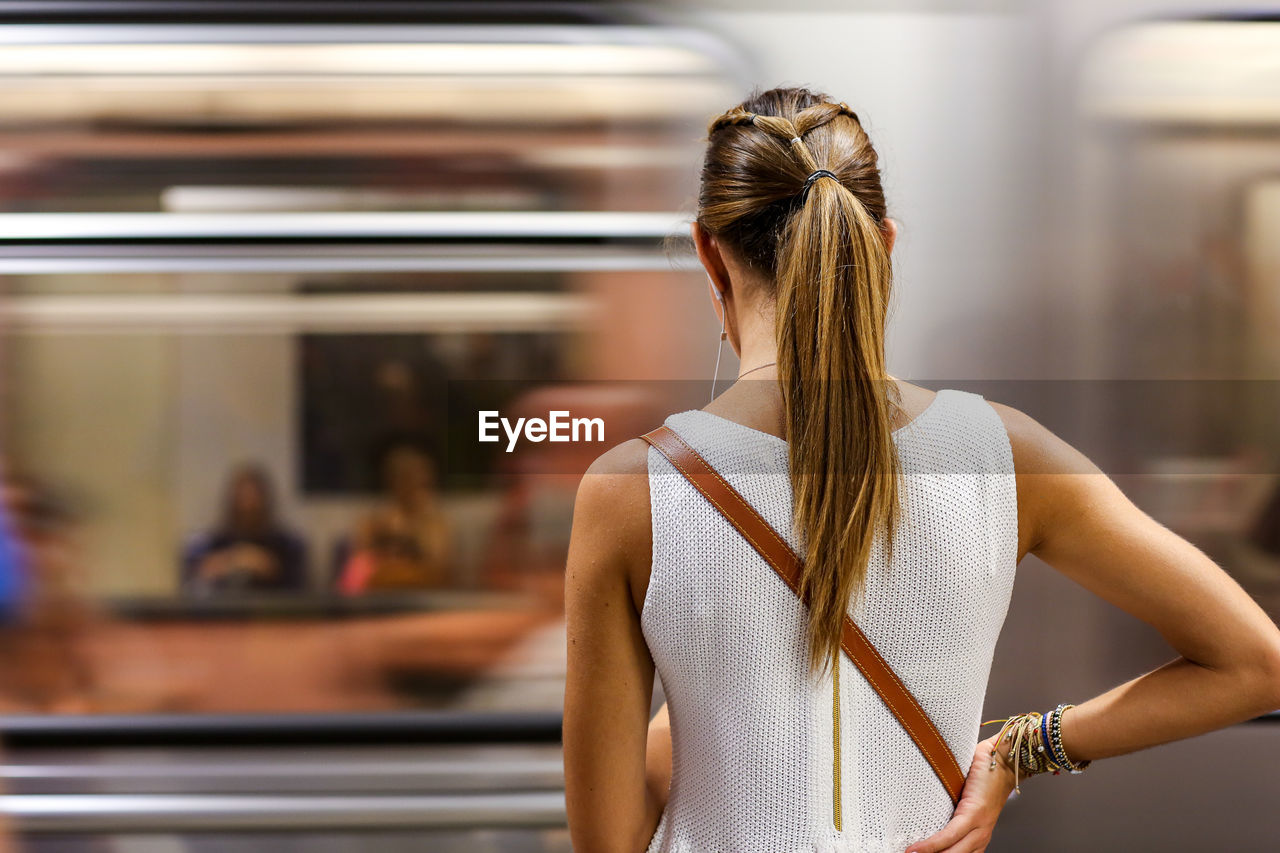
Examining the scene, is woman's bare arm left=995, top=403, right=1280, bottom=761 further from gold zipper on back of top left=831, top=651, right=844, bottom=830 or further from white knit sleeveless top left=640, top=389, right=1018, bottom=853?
gold zipper on back of top left=831, top=651, right=844, bottom=830

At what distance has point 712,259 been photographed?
1.01 meters

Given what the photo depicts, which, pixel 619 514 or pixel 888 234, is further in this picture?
pixel 888 234

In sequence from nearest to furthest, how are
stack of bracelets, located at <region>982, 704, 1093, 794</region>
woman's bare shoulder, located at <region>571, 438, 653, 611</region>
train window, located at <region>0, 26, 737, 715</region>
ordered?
woman's bare shoulder, located at <region>571, 438, 653, 611</region>, stack of bracelets, located at <region>982, 704, 1093, 794</region>, train window, located at <region>0, 26, 737, 715</region>

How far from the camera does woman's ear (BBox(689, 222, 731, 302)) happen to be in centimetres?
101

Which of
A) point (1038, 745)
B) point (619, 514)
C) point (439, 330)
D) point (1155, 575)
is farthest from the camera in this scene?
point (439, 330)

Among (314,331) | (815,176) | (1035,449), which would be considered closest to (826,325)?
(815,176)

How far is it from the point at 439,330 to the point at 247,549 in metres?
0.49

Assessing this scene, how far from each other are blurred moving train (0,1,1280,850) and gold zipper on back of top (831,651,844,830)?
2.34 ft

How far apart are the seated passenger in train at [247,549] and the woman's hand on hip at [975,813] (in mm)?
1082

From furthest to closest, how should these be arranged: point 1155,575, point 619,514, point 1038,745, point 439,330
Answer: point 439,330, point 1038,745, point 1155,575, point 619,514

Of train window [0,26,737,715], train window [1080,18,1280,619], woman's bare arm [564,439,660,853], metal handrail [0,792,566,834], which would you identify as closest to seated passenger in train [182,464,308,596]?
train window [0,26,737,715]

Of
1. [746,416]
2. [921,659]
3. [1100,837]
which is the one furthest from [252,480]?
[1100,837]

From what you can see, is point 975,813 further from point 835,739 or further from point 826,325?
point 826,325

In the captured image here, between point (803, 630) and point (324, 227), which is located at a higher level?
point (324, 227)
